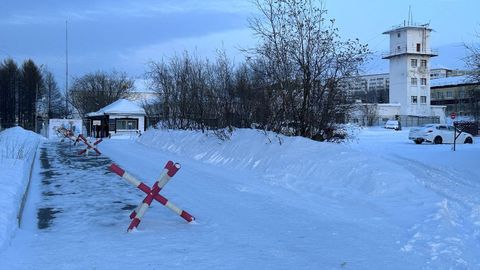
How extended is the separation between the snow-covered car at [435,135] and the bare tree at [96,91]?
59.7 metres

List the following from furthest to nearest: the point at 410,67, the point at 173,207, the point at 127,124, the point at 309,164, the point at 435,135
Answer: the point at 410,67 → the point at 127,124 → the point at 435,135 → the point at 309,164 → the point at 173,207

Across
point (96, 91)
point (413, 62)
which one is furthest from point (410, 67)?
point (96, 91)

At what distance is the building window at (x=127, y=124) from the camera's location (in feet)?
186

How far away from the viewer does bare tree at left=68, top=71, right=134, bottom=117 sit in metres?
87.7

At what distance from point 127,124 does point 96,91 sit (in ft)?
116

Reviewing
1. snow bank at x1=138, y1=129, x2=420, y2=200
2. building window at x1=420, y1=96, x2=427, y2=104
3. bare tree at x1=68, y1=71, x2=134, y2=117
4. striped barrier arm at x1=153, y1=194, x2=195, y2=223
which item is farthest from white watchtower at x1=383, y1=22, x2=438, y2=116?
striped barrier arm at x1=153, y1=194, x2=195, y2=223

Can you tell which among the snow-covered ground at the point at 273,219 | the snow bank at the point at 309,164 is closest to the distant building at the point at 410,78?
the snow bank at the point at 309,164

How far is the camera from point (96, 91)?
89.6 m

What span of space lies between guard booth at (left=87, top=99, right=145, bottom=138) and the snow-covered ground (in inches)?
1601

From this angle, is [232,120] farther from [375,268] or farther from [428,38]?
[428,38]

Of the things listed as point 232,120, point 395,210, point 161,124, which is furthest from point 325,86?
point 161,124

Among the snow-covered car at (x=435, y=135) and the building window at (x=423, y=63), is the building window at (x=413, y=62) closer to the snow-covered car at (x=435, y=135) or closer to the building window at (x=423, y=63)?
the building window at (x=423, y=63)

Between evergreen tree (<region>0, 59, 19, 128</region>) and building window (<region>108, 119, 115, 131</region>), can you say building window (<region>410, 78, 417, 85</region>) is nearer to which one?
building window (<region>108, 119, 115, 131</region>)

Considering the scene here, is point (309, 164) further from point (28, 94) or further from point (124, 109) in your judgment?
point (28, 94)
